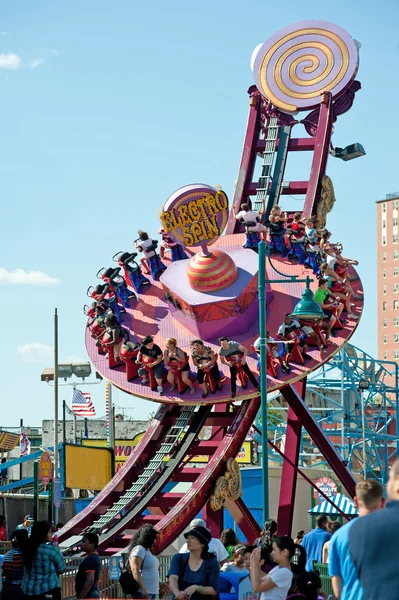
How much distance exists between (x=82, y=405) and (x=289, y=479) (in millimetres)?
27750

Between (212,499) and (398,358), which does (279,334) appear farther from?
(398,358)

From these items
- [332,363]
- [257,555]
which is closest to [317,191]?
[257,555]

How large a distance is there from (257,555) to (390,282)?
139 m

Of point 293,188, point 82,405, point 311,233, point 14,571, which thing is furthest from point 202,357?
point 82,405

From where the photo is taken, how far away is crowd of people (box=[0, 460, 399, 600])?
259 inches

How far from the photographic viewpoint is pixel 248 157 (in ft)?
100

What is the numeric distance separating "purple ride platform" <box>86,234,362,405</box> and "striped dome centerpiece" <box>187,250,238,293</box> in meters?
0.18

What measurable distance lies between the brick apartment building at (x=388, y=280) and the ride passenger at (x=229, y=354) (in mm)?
123500

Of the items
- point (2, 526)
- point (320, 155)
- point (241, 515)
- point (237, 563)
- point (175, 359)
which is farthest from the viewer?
point (320, 155)

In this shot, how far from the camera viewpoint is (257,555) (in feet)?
33.8

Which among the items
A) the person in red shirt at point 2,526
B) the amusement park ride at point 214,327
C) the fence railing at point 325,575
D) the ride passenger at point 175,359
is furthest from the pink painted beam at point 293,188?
the fence railing at point 325,575

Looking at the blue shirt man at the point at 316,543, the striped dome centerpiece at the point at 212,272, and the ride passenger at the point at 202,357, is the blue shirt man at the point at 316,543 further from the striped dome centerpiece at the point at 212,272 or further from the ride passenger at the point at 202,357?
the striped dome centerpiece at the point at 212,272

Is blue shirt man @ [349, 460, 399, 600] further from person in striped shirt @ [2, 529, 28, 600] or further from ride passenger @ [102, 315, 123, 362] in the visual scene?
ride passenger @ [102, 315, 123, 362]

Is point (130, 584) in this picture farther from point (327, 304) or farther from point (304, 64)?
point (304, 64)
